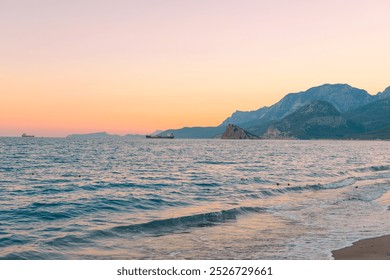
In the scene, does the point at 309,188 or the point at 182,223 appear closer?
the point at 182,223

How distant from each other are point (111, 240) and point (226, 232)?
22.4 ft

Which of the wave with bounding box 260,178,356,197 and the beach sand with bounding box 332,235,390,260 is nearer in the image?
the beach sand with bounding box 332,235,390,260

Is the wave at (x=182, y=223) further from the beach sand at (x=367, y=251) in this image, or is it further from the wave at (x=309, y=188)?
the wave at (x=309, y=188)

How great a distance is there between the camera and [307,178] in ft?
190

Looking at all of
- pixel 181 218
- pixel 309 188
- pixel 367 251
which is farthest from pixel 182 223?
pixel 309 188

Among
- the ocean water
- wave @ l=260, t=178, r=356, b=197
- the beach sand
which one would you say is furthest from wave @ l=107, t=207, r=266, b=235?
wave @ l=260, t=178, r=356, b=197

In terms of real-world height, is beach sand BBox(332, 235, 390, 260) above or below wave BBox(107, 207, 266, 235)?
above

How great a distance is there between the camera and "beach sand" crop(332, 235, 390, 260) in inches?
694

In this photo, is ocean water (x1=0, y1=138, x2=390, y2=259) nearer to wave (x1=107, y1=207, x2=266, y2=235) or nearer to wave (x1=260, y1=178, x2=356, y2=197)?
wave (x1=107, y1=207, x2=266, y2=235)

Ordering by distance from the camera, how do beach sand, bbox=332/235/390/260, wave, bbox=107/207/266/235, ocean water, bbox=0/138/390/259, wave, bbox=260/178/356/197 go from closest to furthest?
beach sand, bbox=332/235/390/260 < ocean water, bbox=0/138/390/259 < wave, bbox=107/207/266/235 < wave, bbox=260/178/356/197

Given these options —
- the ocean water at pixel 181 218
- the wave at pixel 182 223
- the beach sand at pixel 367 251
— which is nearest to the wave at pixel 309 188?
the ocean water at pixel 181 218

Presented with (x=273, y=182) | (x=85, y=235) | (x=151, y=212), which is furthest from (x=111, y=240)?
(x=273, y=182)

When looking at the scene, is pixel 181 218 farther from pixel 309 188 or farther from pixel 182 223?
pixel 309 188

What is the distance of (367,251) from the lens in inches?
736
